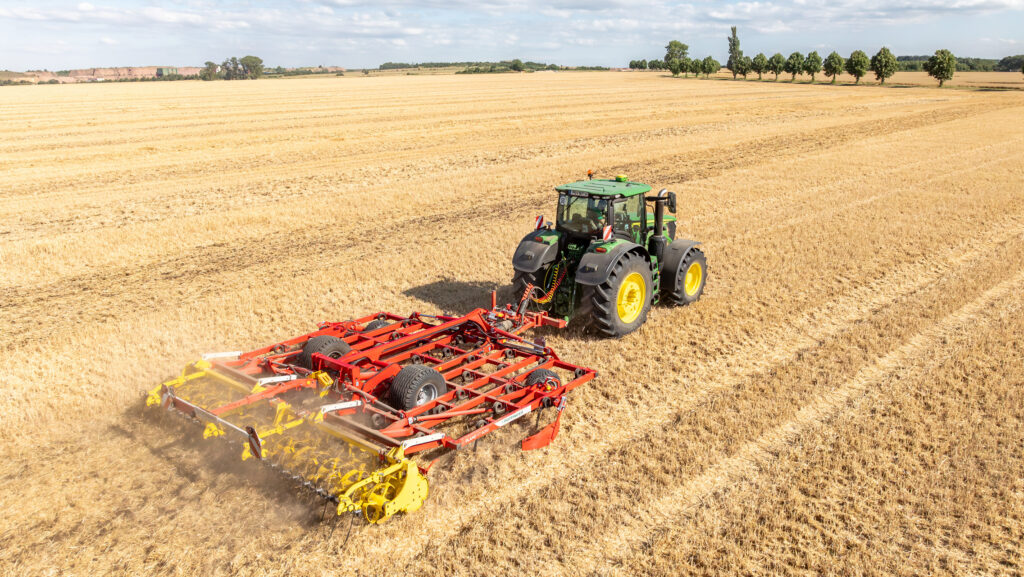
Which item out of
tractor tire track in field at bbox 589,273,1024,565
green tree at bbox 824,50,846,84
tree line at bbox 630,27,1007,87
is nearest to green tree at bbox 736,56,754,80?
tree line at bbox 630,27,1007,87

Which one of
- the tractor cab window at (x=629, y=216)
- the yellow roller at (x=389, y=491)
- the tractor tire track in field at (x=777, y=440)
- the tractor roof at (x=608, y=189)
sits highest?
the tractor roof at (x=608, y=189)

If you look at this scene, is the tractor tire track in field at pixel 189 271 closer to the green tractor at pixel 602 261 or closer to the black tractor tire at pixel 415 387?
the green tractor at pixel 602 261

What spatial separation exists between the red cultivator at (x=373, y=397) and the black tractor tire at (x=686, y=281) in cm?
208

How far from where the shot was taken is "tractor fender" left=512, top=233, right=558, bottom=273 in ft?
28.1

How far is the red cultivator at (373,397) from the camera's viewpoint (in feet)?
17.8

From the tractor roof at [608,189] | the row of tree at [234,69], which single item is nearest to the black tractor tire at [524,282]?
the tractor roof at [608,189]

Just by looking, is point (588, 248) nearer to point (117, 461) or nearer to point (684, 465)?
point (684, 465)

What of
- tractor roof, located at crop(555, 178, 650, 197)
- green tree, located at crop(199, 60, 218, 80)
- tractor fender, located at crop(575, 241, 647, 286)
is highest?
green tree, located at crop(199, 60, 218, 80)

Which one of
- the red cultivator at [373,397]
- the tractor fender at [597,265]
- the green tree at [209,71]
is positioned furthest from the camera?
the green tree at [209,71]

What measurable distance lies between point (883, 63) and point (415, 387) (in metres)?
88.6

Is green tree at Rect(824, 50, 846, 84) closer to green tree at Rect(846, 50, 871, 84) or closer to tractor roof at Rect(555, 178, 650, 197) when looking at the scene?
green tree at Rect(846, 50, 871, 84)

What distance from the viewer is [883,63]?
255 feet

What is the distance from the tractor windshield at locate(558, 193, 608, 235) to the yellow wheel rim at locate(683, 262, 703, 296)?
1809 mm

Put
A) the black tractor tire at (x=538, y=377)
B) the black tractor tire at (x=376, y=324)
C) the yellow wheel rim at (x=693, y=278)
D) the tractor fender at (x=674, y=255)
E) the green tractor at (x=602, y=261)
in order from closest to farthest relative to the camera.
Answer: the black tractor tire at (x=538, y=377) < the black tractor tire at (x=376, y=324) < the green tractor at (x=602, y=261) < the tractor fender at (x=674, y=255) < the yellow wheel rim at (x=693, y=278)
